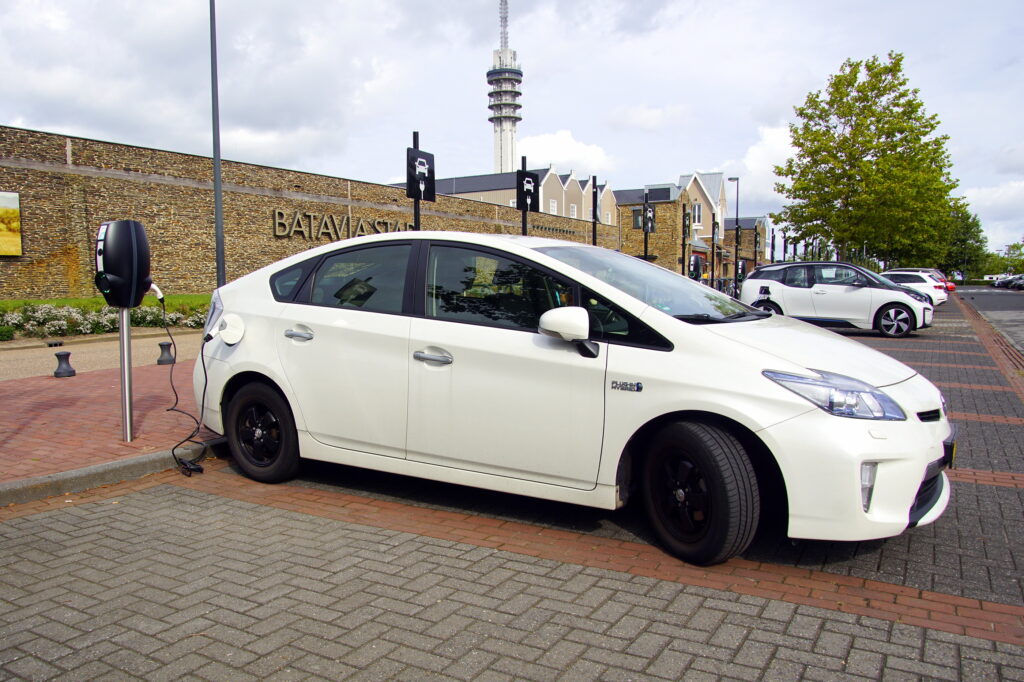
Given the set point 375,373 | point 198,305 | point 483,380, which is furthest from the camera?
point 198,305

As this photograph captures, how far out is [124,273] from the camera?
5766 millimetres

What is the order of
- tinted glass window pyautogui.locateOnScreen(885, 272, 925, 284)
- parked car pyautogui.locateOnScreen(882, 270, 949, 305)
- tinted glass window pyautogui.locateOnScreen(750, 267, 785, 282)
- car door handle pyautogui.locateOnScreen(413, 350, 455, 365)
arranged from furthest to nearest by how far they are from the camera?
tinted glass window pyautogui.locateOnScreen(885, 272, 925, 284) → parked car pyautogui.locateOnScreen(882, 270, 949, 305) → tinted glass window pyautogui.locateOnScreen(750, 267, 785, 282) → car door handle pyautogui.locateOnScreen(413, 350, 455, 365)

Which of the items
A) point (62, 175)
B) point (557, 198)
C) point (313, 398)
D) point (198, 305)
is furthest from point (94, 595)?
point (557, 198)

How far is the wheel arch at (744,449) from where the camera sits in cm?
376

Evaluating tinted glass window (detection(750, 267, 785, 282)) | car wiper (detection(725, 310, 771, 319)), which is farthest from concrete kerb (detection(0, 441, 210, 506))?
tinted glass window (detection(750, 267, 785, 282))

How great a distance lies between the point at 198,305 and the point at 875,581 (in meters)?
18.9

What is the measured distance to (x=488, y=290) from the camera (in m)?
4.50

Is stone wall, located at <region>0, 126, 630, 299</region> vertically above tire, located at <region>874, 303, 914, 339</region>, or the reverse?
stone wall, located at <region>0, 126, 630, 299</region>

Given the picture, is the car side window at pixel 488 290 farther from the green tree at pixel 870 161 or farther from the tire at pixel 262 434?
the green tree at pixel 870 161

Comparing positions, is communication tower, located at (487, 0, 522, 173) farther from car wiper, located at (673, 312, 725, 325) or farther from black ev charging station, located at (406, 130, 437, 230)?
car wiper, located at (673, 312, 725, 325)

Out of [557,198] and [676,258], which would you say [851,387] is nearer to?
[557,198]

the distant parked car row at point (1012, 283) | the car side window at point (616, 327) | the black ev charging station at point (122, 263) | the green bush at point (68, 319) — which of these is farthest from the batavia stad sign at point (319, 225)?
the distant parked car row at point (1012, 283)

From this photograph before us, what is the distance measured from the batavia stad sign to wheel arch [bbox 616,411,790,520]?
26853 millimetres

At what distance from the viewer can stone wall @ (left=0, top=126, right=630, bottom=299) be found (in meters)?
22.8
